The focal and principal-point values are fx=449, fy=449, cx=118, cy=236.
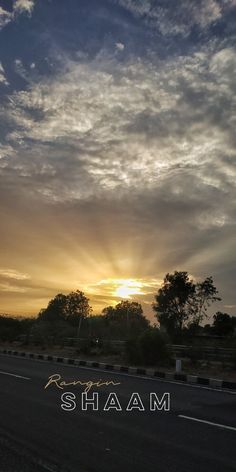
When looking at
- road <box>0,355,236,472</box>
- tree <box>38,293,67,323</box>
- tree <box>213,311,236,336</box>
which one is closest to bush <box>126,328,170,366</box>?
road <box>0,355,236,472</box>

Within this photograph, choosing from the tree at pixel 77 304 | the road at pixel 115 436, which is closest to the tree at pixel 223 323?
the tree at pixel 77 304

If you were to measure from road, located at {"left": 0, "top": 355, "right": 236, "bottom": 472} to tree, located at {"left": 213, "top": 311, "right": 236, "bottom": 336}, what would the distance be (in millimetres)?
55000

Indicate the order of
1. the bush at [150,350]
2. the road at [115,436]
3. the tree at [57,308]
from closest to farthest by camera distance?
the road at [115,436] → the bush at [150,350] → the tree at [57,308]

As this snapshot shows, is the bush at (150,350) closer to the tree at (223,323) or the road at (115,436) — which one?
the road at (115,436)

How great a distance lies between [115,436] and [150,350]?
14.3 m

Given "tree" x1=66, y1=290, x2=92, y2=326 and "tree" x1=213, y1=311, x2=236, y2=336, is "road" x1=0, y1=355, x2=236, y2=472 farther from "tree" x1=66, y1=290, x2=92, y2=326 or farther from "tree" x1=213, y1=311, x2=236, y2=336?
"tree" x1=66, y1=290, x2=92, y2=326

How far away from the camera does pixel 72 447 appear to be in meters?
6.01

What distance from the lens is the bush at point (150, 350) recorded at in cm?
2047

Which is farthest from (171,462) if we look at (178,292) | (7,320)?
(178,292)

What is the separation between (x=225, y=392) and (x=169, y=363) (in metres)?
7.94

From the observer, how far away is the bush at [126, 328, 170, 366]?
20469 millimetres

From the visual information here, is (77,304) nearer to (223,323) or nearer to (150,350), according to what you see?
(223,323)

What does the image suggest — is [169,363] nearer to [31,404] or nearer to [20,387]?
[20,387]

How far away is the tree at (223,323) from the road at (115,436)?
180 ft
